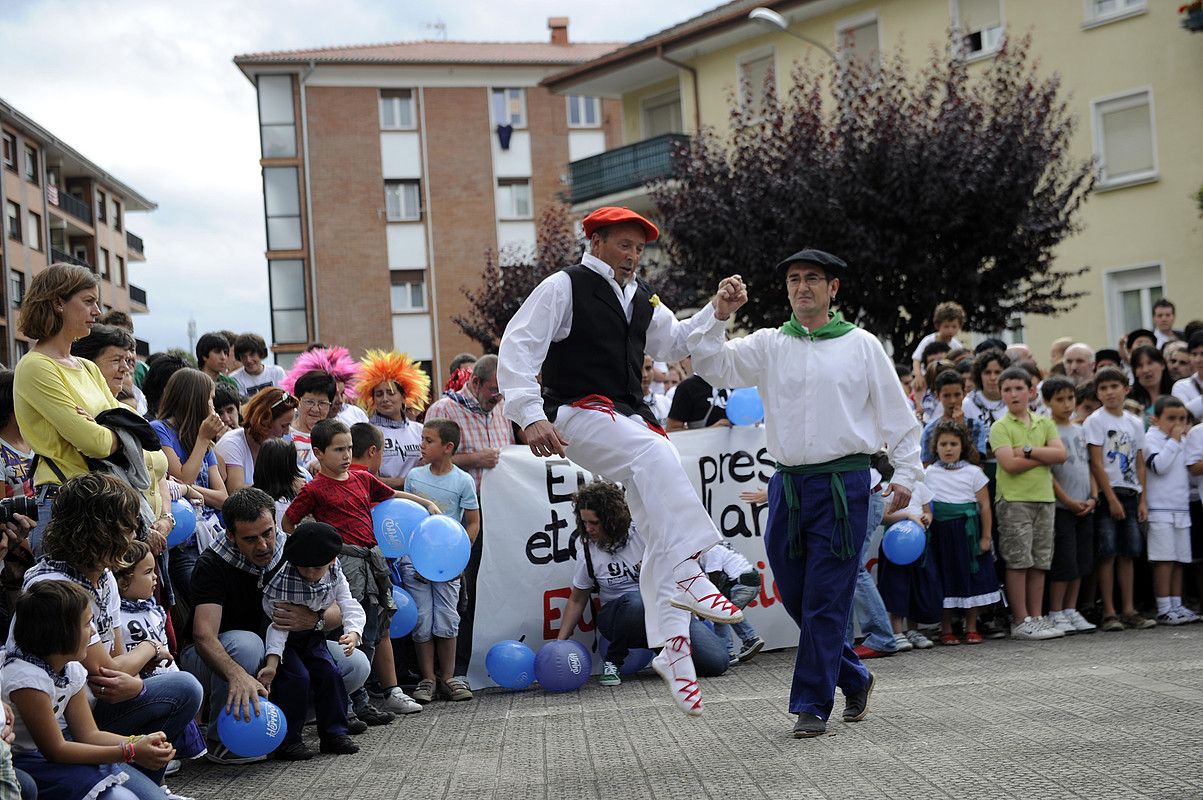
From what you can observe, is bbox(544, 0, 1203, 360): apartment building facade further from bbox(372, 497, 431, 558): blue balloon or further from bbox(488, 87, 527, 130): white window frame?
bbox(488, 87, 527, 130): white window frame

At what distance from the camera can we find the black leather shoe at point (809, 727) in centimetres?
636

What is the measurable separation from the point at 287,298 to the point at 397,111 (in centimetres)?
755

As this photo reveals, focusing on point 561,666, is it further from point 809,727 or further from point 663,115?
point 663,115

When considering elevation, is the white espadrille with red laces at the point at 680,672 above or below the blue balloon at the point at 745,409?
below

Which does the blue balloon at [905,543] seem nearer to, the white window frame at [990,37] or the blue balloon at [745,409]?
the blue balloon at [745,409]

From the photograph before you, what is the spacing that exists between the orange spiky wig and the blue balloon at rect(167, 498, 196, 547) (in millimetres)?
2939

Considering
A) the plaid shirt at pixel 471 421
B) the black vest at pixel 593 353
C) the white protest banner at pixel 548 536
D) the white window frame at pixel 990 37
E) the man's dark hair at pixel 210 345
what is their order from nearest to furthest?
the black vest at pixel 593 353 → the white protest banner at pixel 548 536 → the plaid shirt at pixel 471 421 → the man's dark hair at pixel 210 345 → the white window frame at pixel 990 37

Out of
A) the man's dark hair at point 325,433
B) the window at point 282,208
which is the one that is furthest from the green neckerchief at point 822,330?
the window at point 282,208

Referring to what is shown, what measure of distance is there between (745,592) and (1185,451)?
403cm

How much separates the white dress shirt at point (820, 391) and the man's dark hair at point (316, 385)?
3352mm

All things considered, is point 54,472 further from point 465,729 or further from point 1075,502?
point 1075,502

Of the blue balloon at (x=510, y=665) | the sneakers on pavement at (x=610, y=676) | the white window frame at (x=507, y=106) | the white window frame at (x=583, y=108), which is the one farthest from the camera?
the white window frame at (x=583, y=108)

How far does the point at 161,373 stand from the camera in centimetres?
835

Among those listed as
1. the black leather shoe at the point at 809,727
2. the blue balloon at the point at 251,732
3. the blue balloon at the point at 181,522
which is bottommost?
the black leather shoe at the point at 809,727
